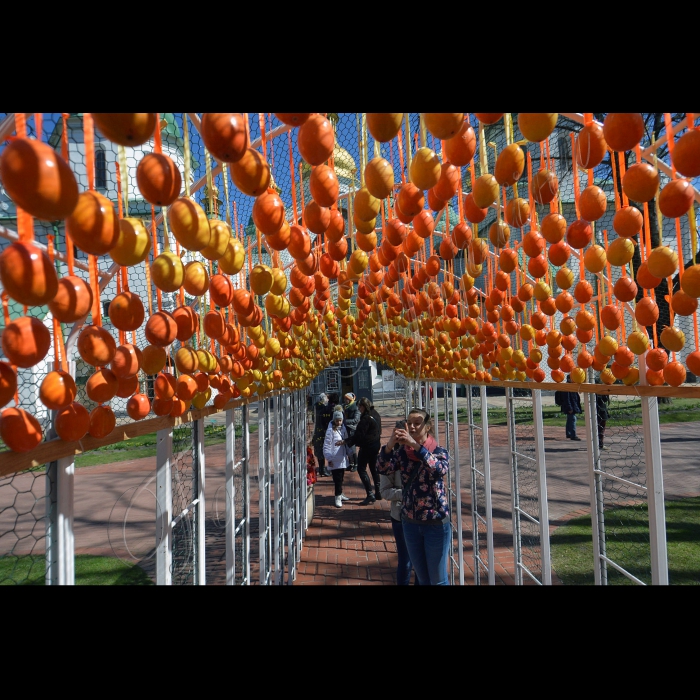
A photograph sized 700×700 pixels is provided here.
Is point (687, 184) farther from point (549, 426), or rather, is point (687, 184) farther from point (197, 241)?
point (549, 426)

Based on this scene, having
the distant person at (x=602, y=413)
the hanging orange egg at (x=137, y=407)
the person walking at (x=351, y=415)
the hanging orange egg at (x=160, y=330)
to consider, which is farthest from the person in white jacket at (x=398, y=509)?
the person walking at (x=351, y=415)

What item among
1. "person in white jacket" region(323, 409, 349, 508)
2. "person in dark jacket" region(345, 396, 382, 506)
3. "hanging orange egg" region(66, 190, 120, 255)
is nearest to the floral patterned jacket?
"hanging orange egg" region(66, 190, 120, 255)

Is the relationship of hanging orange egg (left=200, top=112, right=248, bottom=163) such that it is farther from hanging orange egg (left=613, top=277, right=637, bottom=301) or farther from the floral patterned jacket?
the floral patterned jacket

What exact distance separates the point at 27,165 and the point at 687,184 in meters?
1.30

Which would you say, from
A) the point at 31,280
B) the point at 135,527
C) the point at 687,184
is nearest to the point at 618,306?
the point at 687,184

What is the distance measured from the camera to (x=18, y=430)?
1035 mm

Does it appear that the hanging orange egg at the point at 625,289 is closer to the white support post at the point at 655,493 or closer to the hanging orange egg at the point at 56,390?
the white support post at the point at 655,493

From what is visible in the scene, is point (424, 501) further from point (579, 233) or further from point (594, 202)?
point (594, 202)

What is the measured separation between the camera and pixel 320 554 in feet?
19.8

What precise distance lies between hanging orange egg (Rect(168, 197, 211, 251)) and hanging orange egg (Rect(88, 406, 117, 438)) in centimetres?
61

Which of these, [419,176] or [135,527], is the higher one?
[419,176]

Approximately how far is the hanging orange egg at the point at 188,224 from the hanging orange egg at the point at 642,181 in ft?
3.13

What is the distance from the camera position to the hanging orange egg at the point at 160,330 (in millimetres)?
1322

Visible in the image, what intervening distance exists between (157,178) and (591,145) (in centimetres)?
87
